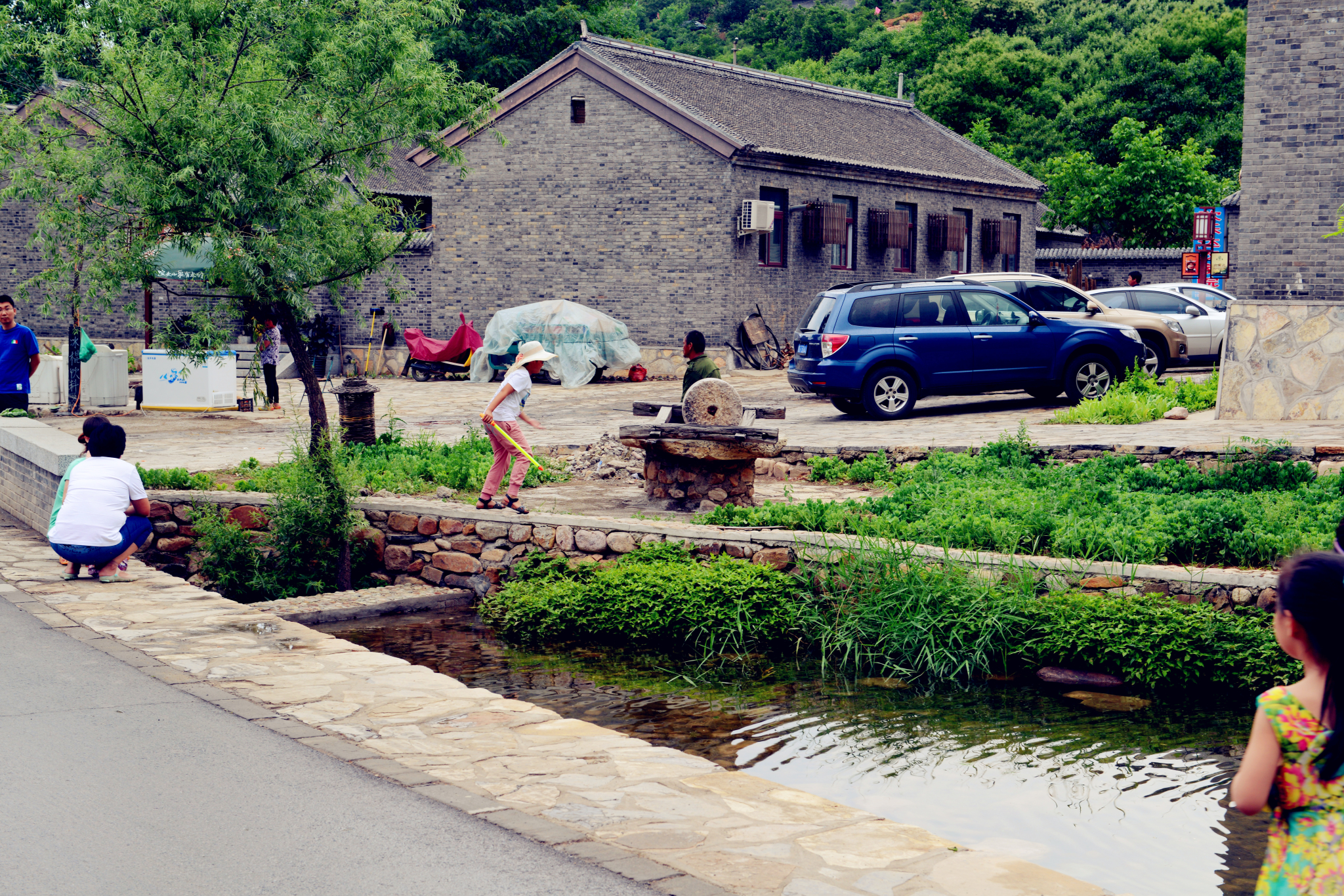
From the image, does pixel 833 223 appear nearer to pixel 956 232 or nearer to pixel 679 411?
pixel 956 232

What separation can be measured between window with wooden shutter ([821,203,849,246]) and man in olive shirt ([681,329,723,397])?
1742cm

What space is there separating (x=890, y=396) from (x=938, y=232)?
16.0 m

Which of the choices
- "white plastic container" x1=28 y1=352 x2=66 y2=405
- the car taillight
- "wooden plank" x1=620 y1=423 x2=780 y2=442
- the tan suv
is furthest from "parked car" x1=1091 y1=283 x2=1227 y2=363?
"white plastic container" x1=28 y1=352 x2=66 y2=405

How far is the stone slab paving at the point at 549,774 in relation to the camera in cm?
444

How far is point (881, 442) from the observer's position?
1429 centimetres

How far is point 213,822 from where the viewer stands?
4820 millimetres

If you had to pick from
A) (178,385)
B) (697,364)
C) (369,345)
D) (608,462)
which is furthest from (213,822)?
(369,345)

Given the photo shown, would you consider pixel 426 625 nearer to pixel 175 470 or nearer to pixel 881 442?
pixel 175 470

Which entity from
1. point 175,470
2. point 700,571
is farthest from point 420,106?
point 700,571

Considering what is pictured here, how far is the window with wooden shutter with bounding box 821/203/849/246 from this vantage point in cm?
2908

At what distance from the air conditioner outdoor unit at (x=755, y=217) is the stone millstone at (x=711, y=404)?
15.5 m

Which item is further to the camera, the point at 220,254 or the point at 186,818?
the point at 220,254

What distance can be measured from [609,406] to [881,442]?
25.7 feet

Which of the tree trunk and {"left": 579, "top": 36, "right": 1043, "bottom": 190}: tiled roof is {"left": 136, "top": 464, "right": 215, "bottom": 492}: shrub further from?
{"left": 579, "top": 36, "right": 1043, "bottom": 190}: tiled roof
